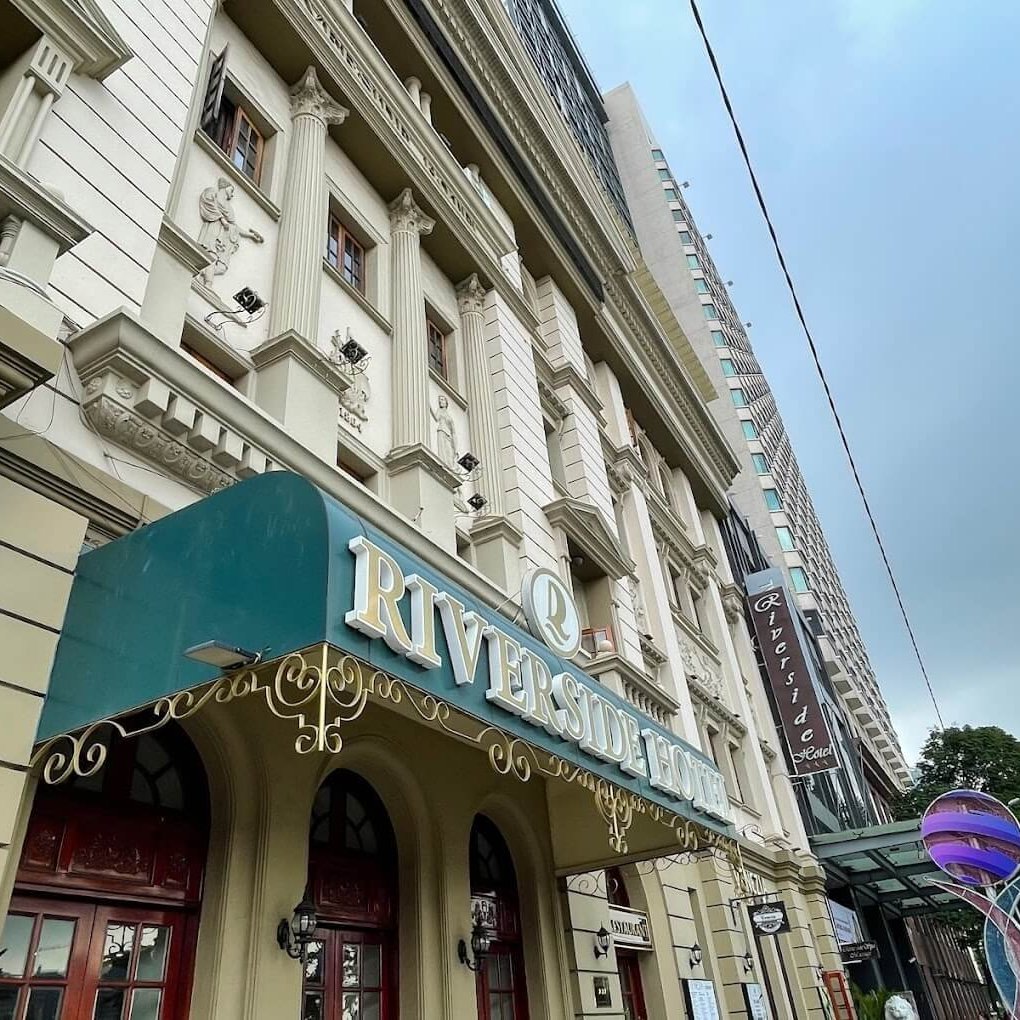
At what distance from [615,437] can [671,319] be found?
1543 cm

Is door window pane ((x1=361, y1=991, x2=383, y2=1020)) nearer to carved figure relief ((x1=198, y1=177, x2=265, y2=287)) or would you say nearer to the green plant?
carved figure relief ((x1=198, y1=177, x2=265, y2=287))

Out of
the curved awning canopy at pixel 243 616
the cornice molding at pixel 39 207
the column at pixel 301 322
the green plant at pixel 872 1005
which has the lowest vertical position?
the green plant at pixel 872 1005

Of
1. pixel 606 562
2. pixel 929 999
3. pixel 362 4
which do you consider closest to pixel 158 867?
pixel 606 562

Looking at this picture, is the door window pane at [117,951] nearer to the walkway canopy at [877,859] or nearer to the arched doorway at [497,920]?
the arched doorway at [497,920]

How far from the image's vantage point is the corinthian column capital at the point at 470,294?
46.4ft

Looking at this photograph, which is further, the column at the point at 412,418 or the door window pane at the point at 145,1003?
the column at the point at 412,418

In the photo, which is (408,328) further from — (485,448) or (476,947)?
(476,947)

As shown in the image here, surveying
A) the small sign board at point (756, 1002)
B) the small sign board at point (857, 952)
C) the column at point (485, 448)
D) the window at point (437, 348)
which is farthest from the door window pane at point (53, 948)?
the small sign board at point (857, 952)

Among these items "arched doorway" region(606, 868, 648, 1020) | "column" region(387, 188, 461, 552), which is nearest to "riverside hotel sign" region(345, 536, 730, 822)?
"column" region(387, 188, 461, 552)

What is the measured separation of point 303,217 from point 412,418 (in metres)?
2.73

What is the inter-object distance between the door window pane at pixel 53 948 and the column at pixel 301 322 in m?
4.39

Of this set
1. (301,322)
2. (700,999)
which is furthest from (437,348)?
(700,999)

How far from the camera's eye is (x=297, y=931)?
6.09m

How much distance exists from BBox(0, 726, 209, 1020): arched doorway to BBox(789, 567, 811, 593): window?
4820cm
